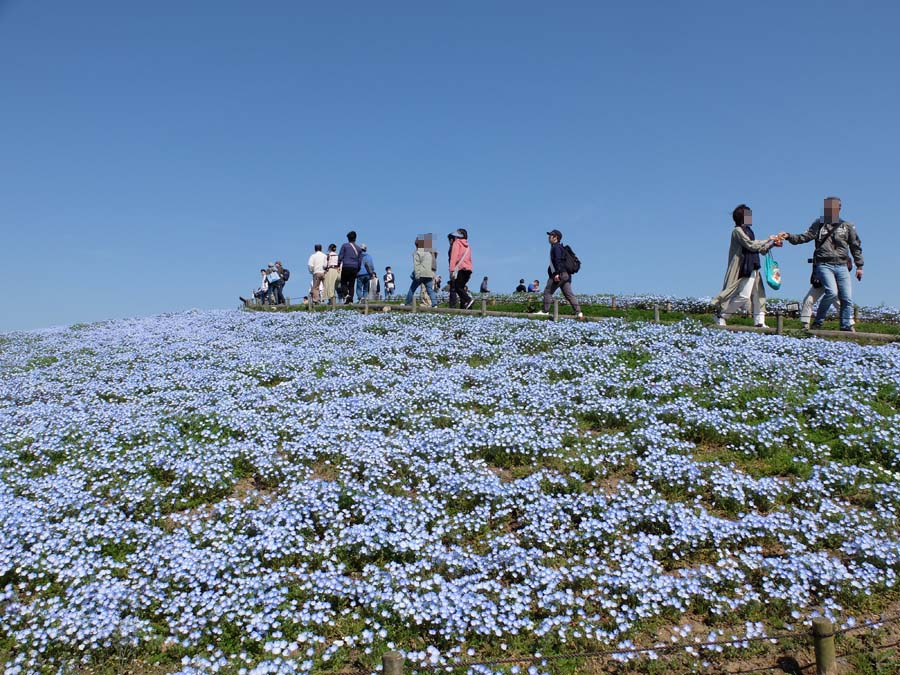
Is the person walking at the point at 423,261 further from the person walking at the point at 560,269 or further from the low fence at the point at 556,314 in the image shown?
the person walking at the point at 560,269

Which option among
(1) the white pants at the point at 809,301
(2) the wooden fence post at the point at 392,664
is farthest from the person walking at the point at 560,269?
(2) the wooden fence post at the point at 392,664

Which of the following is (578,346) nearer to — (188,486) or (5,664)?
(188,486)

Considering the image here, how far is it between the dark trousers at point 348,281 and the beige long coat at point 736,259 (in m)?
13.7

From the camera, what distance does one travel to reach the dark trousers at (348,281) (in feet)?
Answer: 78.0

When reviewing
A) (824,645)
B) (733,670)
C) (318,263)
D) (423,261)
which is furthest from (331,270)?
(824,645)

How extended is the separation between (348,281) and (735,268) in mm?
14536

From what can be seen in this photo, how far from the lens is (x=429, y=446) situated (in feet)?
27.8

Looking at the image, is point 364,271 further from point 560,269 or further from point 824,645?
point 824,645

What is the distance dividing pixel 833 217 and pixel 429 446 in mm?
11201

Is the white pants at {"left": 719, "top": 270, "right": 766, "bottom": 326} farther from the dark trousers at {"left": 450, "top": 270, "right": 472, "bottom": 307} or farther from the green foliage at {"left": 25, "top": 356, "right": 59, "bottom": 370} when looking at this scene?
the green foliage at {"left": 25, "top": 356, "right": 59, "bottom": 370}

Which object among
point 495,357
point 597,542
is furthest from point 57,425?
point 597,542

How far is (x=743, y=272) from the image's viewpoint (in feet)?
47.3

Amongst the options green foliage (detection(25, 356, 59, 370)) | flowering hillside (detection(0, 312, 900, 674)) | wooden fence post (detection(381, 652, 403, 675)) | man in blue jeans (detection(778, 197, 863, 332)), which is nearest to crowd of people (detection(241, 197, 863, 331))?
man in blue jeans (detection(778, 197, 863, 332))

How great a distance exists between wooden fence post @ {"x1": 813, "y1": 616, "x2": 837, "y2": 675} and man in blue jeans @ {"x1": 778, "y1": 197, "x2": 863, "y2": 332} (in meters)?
11.7
